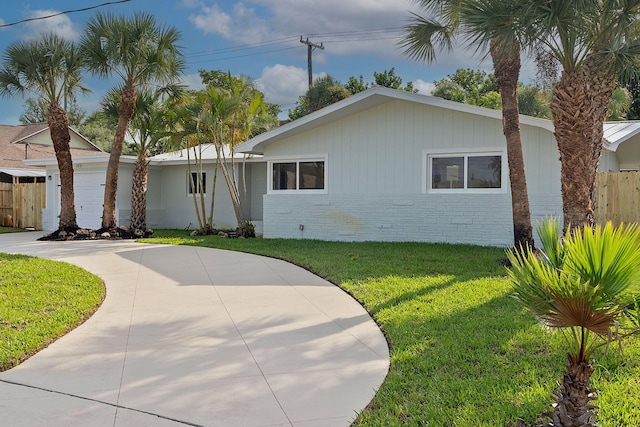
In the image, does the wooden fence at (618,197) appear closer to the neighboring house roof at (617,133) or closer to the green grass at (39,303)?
the neighboring house roof at (617,133)

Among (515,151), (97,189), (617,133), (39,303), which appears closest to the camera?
(39,303)

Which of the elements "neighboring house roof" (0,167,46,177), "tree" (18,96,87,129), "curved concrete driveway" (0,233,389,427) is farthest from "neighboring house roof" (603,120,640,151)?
"tree" (18,96,87,129)

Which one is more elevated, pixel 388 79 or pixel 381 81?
pixel 388 79

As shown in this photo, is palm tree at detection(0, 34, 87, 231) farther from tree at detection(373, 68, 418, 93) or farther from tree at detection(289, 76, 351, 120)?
tree at detection(373, 68, 418, 93)

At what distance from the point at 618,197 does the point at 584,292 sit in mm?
9950

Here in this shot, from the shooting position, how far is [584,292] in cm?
279

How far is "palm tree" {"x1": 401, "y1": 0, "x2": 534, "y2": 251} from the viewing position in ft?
26.3

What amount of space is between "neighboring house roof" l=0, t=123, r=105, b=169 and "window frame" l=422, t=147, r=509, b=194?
20.2 meters

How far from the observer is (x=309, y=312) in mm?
7004

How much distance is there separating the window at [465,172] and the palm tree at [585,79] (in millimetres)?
3467

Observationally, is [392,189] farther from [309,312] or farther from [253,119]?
[309,312]

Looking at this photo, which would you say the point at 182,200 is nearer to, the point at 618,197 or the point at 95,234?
the point at 95,234

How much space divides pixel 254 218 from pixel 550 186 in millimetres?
10972

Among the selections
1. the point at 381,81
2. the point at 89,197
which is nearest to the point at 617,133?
the point at 89,197
